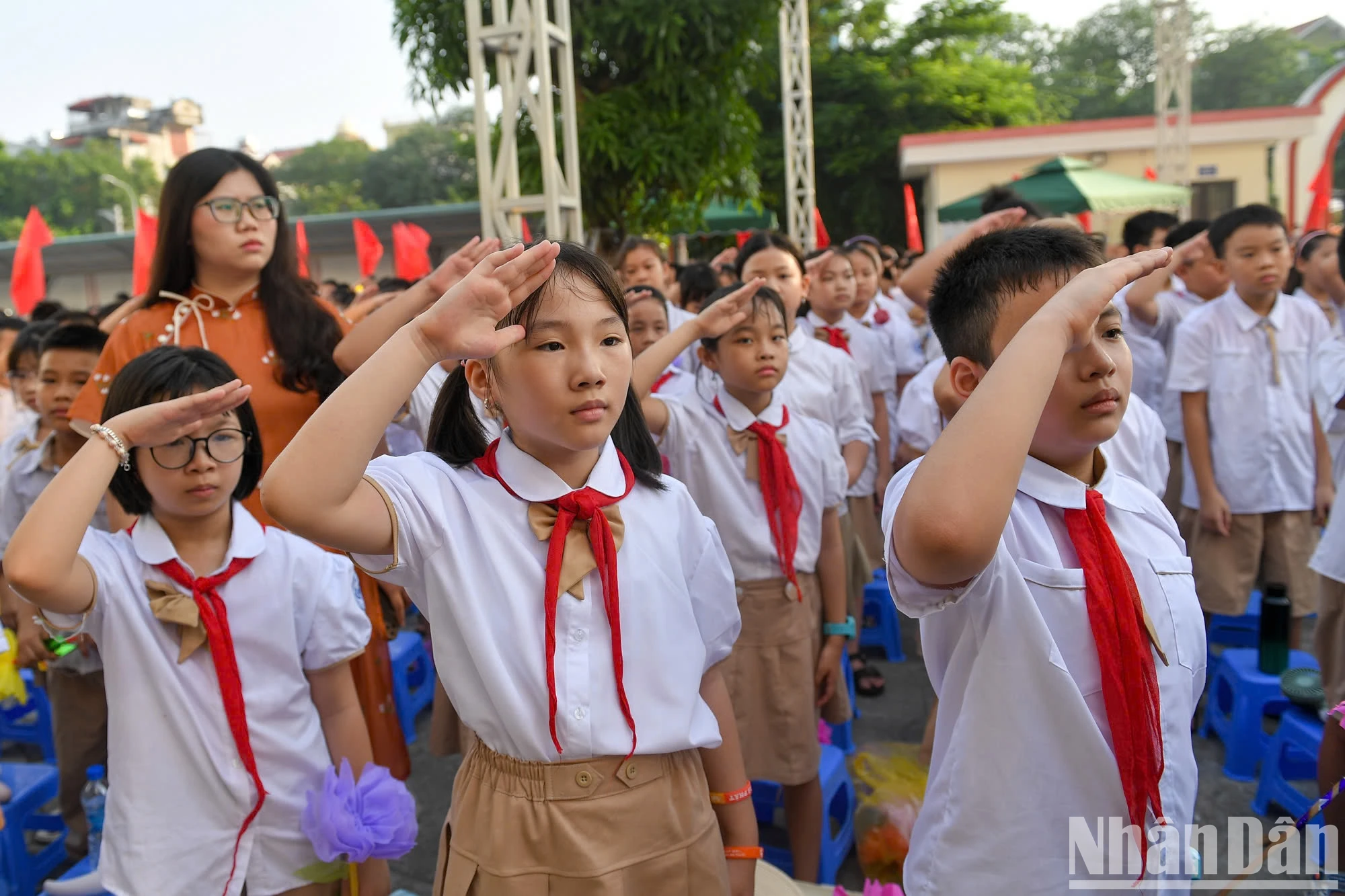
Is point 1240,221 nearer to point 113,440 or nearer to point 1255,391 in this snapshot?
point 1255,391

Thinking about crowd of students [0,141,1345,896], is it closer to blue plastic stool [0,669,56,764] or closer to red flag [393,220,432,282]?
blue plastic stool [0,669,56,764]

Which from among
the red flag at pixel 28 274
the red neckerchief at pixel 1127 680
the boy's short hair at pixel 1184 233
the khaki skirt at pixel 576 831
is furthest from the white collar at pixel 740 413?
the red flag at pixel 28 274

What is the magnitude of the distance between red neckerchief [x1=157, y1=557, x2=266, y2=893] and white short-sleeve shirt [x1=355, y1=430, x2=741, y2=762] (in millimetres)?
613

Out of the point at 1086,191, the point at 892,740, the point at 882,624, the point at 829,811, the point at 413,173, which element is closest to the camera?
the point at 829,811

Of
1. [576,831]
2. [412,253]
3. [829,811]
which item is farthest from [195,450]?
[412,253]

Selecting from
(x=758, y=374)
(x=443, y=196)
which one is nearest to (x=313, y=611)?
(x=758, y=374)

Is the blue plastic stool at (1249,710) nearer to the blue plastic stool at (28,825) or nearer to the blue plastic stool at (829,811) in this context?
the blue plastic stool at (829,811)

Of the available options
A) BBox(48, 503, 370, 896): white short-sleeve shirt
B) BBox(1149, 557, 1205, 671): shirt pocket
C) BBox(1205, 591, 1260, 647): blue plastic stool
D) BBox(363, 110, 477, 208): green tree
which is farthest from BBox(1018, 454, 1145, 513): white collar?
BBox(363, 110, 477, 208): green tree

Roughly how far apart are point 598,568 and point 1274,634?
9.57 ft

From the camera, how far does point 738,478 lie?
2.71 meters

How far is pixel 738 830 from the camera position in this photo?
170 centimetres

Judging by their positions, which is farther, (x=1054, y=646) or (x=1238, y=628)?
(x=1238, y=628)

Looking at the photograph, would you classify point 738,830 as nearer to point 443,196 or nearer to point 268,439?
point 268,439

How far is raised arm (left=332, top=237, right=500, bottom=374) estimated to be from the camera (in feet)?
6.50
